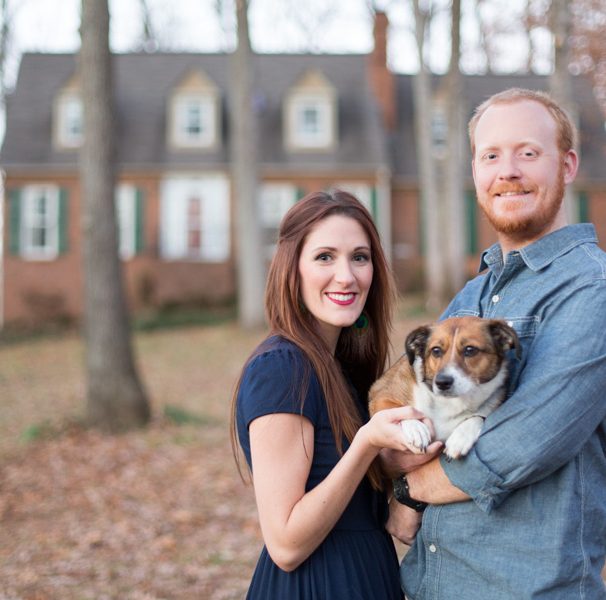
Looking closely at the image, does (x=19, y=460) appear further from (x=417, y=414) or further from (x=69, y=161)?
(x=69, y=161)

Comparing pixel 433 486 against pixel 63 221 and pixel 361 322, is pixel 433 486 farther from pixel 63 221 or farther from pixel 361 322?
pixel 63 221

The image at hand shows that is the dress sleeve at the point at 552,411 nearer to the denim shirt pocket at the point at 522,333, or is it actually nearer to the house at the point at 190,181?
the denim shirt pocket at the point at 522,333

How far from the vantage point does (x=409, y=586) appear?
2.94 m

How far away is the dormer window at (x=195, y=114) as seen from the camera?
89.8ft

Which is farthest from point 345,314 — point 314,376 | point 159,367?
point 159,367

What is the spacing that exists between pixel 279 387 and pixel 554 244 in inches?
45.6

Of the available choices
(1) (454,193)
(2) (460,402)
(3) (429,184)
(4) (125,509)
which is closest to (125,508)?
(4) (125,509)

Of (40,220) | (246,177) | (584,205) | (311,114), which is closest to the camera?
(246,177)

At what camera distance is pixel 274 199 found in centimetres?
2698

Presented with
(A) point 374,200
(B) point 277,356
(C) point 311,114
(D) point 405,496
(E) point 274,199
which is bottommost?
(D) point 405,496

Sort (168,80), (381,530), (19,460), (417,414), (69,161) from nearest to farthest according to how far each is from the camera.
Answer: (417,414) → (381,530) → (19,460) → (69,161) → (168,80)

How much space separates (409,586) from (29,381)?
16253mm

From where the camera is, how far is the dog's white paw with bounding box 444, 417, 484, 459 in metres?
2.61

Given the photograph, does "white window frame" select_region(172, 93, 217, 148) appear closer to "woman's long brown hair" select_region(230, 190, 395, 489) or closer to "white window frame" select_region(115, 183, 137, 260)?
"white window frame" select_region(115, 183, 137, 260)
